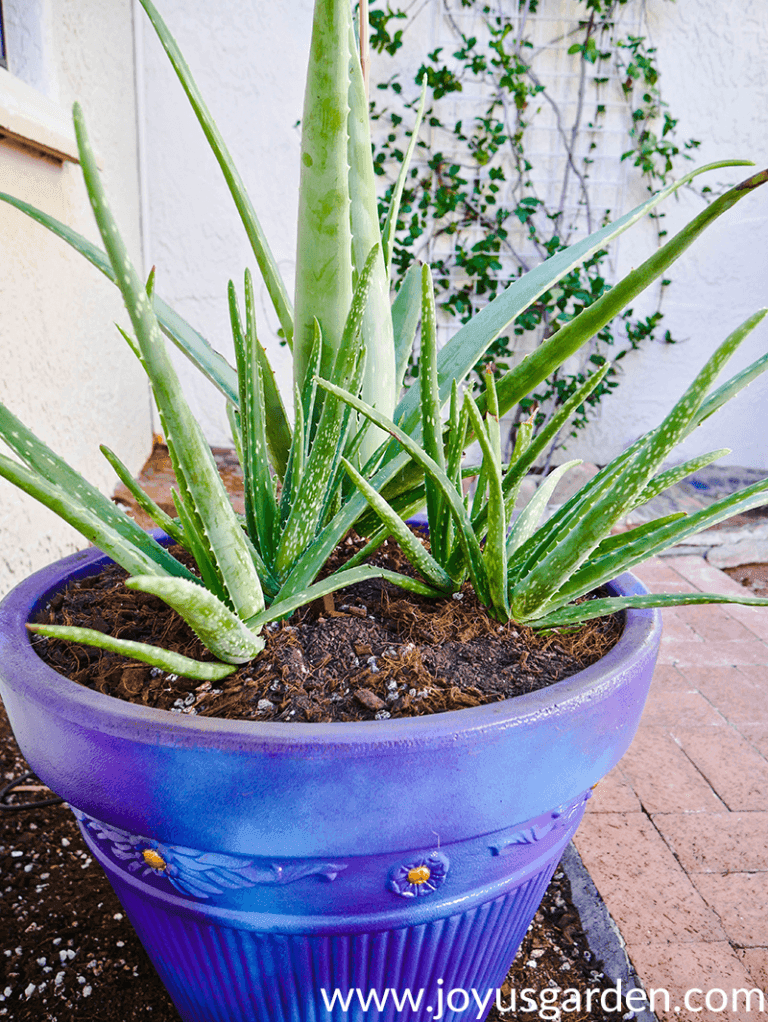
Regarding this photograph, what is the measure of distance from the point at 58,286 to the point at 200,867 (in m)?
1.65

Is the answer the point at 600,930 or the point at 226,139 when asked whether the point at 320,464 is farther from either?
the point at 226,139

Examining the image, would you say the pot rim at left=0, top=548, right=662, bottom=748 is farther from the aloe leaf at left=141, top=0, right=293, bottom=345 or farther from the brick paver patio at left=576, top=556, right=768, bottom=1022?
the brick paver patio at left=576, top=556, right=768, bottom=1022

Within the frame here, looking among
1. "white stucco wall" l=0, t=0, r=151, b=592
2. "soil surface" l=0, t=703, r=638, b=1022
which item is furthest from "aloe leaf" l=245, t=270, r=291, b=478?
"white stucco wall" l=0, t=0, r=151, b=592

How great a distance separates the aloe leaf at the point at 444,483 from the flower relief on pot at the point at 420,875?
0.23 metres

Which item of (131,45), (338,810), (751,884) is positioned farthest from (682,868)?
(131,45)

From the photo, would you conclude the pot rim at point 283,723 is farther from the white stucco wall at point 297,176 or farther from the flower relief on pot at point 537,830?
the white stucco wall at point 297,176

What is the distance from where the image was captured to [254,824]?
462 millimetres

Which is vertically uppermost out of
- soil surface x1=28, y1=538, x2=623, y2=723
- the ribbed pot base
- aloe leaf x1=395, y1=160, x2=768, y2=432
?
aloe leaf x1=395, y1=160, x2=768, y2=432

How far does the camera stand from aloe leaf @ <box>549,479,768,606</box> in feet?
1.97

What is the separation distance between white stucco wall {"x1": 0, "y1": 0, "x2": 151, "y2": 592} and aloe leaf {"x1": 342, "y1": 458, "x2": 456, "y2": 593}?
3.59 feet

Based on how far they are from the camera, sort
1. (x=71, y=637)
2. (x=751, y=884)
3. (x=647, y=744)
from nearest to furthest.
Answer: (x=71, y=637) → (x=751, y=884) → (x=647, y=744)

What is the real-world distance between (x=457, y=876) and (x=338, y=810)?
134mm

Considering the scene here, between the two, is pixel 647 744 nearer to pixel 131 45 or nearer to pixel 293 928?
pixel 293 928

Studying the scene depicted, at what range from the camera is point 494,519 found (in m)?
0.58
